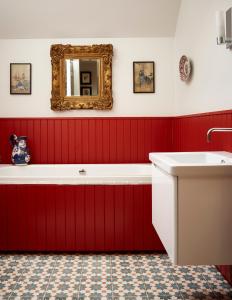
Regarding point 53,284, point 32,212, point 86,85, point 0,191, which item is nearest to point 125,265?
point 53,284

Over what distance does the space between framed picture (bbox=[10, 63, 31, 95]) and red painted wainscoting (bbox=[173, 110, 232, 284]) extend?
A: 1803 mm

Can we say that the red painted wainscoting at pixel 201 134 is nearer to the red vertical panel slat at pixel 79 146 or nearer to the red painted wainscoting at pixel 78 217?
the red painted wainscoting at pixel 78 217

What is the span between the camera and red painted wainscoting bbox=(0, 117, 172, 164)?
13.8ft

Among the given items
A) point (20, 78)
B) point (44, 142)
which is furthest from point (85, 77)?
point (44, 142)

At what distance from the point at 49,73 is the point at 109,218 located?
1.99 metres

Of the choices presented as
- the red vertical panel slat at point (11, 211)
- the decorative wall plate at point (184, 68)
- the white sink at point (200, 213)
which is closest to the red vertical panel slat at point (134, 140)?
the decorative wall plate at point (184, 68)

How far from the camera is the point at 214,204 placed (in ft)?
6.06

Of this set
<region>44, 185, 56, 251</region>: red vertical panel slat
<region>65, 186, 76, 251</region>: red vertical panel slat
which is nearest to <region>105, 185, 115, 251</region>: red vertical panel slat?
<region>65, 186, 76, 251</region>: red vertical panel slat

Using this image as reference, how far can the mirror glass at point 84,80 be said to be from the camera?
417 centimetres

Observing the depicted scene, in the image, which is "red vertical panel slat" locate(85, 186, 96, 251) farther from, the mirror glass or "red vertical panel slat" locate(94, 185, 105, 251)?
the mirror glass

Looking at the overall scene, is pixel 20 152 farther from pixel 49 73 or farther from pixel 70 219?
pixel 70 219

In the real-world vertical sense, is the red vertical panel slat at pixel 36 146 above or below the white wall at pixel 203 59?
below

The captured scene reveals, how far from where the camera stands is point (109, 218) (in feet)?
10.3

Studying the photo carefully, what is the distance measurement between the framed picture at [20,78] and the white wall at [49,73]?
50 millimetres
